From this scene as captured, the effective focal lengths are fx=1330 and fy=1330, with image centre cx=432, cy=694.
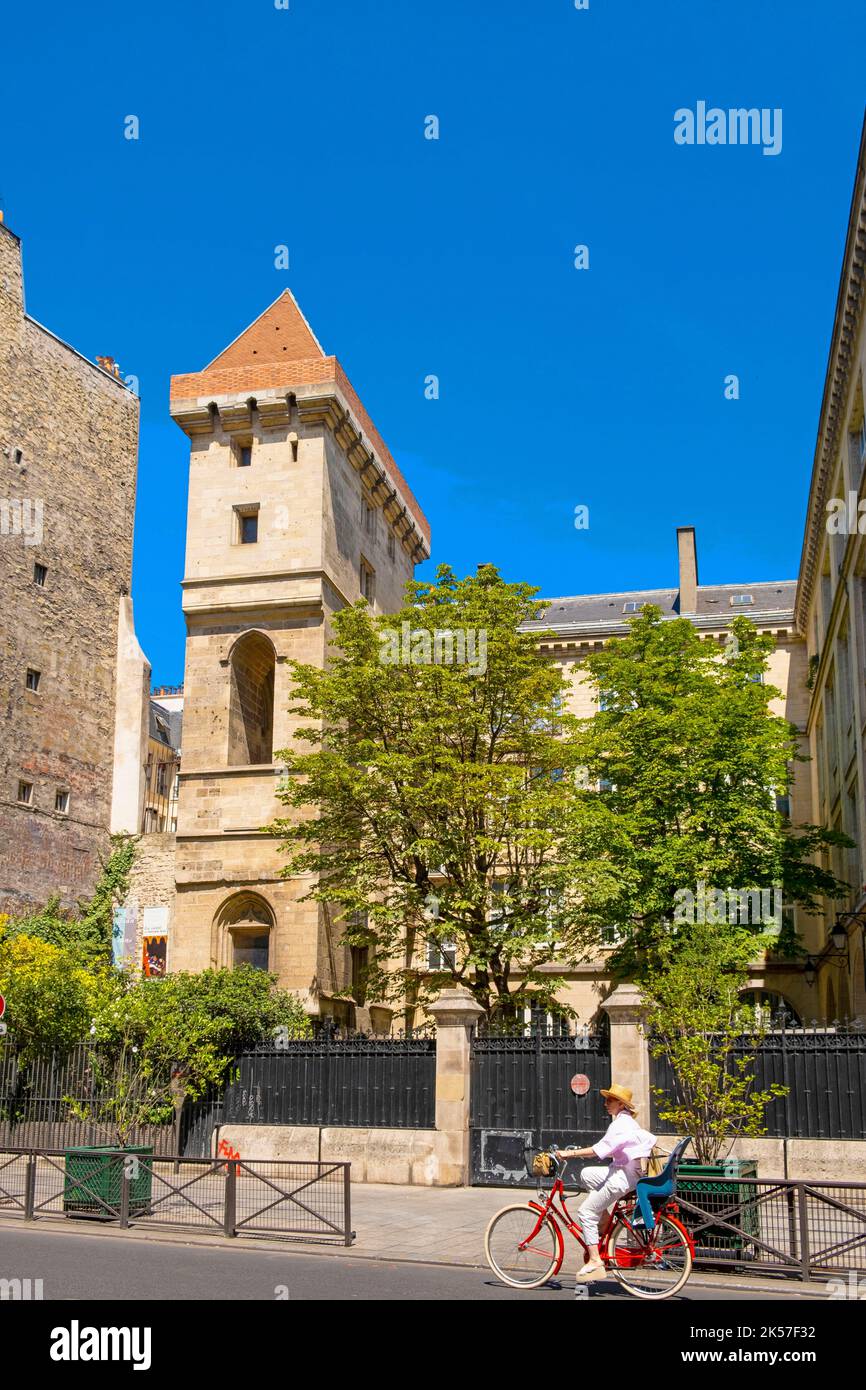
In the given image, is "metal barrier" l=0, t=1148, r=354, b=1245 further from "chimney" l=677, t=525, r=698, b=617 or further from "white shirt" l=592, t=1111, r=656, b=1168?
"chimney" l=677, t=525, r=698, b=617

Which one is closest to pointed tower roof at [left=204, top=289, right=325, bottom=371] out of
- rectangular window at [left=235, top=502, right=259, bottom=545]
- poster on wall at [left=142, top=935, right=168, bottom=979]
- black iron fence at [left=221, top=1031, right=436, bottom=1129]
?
rectangular window at [left=235, top=502, right=259, bottom=545]

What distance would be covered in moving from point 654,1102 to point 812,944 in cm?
2235

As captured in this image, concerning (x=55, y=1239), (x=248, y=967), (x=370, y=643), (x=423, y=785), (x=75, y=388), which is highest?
(x=75, y=388)

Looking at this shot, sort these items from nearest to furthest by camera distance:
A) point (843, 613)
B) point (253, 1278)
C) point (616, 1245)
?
point (616, 1245), point (253, 1278), point (843, 613)

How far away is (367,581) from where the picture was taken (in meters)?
41.3

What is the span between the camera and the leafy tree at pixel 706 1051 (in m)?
17.1

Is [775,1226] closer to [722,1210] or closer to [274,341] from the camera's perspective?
[722,1210]

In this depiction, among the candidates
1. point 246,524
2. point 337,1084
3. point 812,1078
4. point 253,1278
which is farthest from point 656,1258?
point 246,524

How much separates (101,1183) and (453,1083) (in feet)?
20.2

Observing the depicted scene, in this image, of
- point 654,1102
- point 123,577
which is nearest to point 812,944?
point 654,1102

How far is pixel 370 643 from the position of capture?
92.1 feet

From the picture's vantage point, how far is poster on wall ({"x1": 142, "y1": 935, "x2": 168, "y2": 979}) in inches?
1433

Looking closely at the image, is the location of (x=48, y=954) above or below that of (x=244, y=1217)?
above
